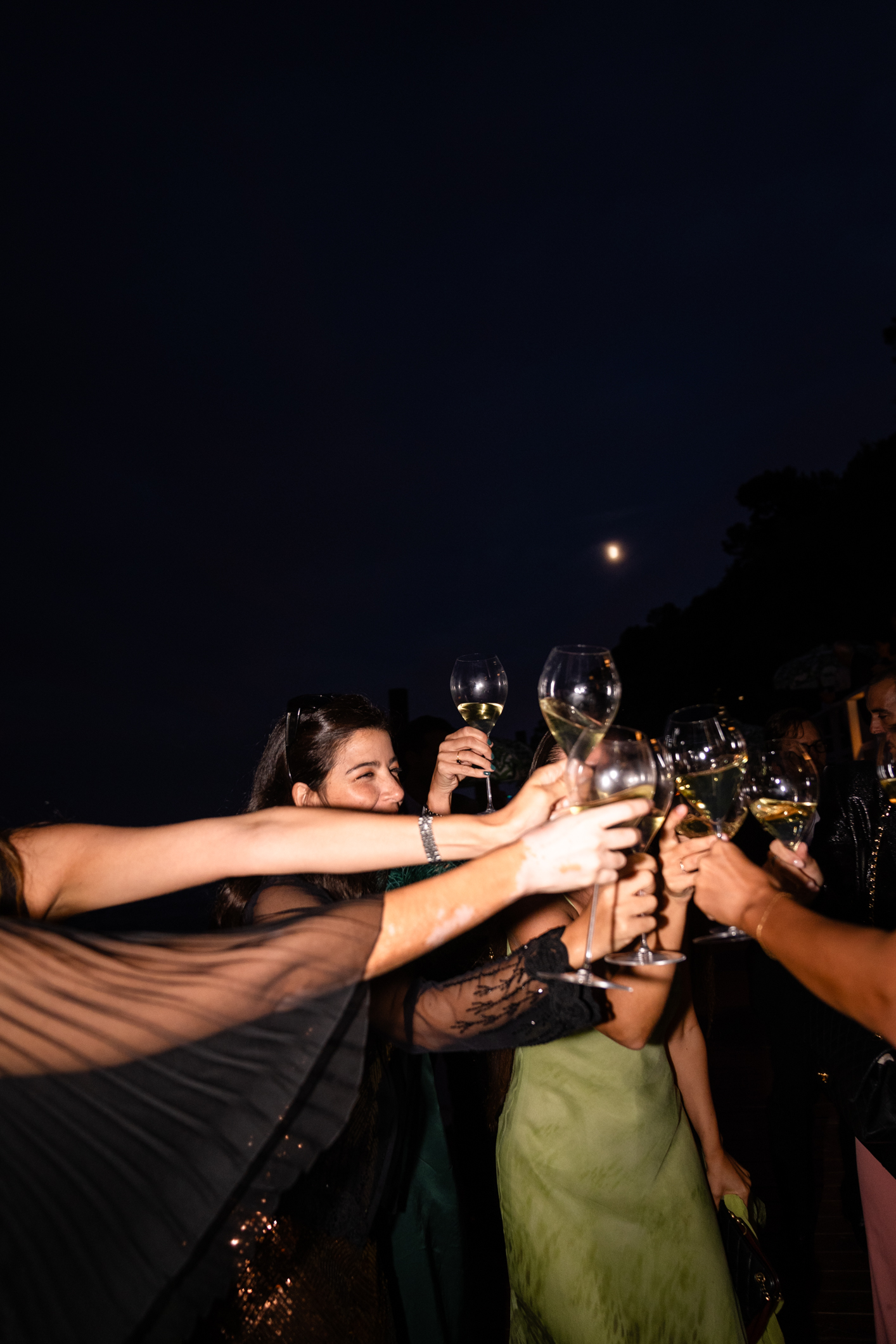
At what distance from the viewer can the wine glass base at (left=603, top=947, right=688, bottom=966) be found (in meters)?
1.70

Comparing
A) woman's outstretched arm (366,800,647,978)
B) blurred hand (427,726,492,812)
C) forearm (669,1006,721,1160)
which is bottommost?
forearm (669,1006,721,1160)

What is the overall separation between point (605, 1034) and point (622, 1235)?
513mm

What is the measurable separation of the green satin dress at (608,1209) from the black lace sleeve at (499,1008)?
59 centimetres

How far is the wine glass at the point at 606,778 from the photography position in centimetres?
159

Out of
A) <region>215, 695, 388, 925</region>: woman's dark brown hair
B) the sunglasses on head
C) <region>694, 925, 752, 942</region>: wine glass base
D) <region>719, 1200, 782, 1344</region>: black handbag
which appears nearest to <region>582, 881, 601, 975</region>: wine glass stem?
<region>694, 925, 752, 942</region>: wine glass base

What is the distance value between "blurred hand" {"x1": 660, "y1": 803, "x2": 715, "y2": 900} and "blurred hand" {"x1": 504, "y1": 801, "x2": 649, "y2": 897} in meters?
0.76

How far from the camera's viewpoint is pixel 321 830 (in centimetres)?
190

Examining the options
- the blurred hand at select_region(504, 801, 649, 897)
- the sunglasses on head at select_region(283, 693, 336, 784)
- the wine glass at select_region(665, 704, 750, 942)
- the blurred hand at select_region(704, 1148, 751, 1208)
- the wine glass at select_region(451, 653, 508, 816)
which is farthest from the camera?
the wine glass at select_region(451, 653, 508, 816)

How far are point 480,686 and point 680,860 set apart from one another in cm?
126

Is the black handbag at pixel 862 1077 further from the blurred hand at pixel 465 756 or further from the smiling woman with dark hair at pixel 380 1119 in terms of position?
the blurred hand at pixel 465 756

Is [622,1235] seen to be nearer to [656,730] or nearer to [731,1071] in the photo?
[731,1071]

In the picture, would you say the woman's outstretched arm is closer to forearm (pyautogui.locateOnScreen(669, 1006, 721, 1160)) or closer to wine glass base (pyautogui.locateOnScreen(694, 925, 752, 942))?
wine glass base (pyautogui.locateOnScreen(694, 925, 752, 942))

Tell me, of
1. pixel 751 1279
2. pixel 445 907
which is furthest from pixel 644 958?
pixel 751 1279

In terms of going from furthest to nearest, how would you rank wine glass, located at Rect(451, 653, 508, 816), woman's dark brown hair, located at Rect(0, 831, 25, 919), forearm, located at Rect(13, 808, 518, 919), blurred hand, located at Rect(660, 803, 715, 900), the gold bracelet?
wine glass, located at Rect(451, 653, 508, 816) → blurred hand, located at Rect(660, 803, 715, 900) → the gold bracelet → forearm, located at Rect(13, 808, 518, 919) → woman's dark brown hair, located at Rect(0, 831, 25, 919)
